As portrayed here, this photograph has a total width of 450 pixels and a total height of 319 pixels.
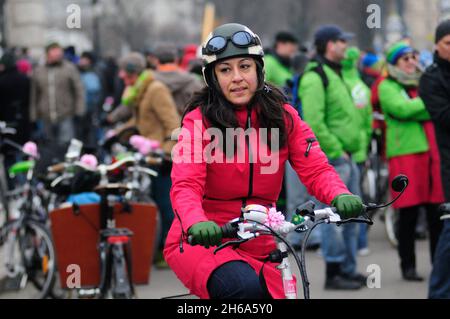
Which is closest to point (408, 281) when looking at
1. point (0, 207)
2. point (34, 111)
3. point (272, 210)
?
point (0, 207)

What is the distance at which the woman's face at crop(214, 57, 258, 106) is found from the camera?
4910 mm

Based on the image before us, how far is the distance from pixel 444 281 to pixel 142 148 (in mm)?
3441

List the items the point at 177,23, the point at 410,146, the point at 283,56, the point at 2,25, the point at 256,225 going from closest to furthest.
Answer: the point at 256,225, the point at 410,146, the point at 283,56, the point at 2,25, the point at 177,23

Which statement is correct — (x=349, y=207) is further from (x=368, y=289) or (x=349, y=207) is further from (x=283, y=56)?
(x=283, y=56)

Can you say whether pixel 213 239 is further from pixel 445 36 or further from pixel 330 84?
pixel 330 84

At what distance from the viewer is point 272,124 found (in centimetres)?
493

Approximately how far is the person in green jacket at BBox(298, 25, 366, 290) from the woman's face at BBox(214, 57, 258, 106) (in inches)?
155

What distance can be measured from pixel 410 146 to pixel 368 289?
1.35m

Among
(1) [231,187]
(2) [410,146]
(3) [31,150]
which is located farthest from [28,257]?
(1) [231,187]

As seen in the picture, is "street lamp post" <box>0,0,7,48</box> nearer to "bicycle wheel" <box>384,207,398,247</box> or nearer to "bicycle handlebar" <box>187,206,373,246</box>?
"bicycle wheel" <box>384,207,398,247</box>

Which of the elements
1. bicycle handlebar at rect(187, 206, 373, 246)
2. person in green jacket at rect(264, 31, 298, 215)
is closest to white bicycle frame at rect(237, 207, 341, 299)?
bicycle handlebar at rect(187, 206, 373, 246)

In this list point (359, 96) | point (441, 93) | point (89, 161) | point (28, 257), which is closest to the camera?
point (441, 93)

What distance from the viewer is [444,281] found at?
724cm

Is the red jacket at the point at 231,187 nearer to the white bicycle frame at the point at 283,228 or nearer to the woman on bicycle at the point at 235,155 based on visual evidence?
the woman on bicycle at the point at 235,155
